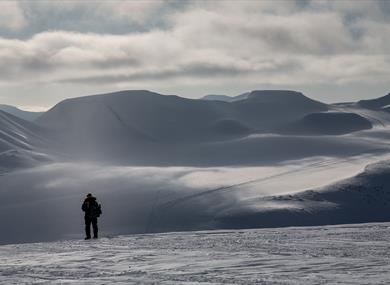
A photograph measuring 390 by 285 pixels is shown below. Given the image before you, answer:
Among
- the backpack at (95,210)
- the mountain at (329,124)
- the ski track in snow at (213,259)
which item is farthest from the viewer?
the mountain at (329,124)

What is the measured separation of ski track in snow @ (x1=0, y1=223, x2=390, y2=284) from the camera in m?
12.2

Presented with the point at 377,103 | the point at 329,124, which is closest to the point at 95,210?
the point at 329,124

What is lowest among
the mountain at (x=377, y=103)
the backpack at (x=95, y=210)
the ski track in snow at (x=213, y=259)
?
the ski track in snow at (x=213, y=259)

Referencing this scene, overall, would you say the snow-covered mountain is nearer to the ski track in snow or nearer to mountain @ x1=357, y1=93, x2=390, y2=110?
mountain @ x1=357, y1=93, x2=390, y2=110

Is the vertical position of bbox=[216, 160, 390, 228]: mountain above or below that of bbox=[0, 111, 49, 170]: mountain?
below

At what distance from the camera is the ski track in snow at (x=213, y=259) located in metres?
12.2

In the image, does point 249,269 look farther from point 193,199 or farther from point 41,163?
point 41,163

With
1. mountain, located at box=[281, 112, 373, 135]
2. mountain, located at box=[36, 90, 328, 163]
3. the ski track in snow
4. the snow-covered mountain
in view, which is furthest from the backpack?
mountain, located at box=[281, 112, 373, 135]

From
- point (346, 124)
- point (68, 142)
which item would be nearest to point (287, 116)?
point (346, 124)

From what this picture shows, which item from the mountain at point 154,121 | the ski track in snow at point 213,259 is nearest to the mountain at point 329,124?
the mountain at point 154,121

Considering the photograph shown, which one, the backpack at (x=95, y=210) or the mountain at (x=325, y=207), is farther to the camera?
the mountain at (x=325, y=207)

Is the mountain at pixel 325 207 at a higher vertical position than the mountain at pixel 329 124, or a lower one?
lower

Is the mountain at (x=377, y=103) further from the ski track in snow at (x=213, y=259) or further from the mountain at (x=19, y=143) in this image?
the ski track in snow at (x=213, y=259)

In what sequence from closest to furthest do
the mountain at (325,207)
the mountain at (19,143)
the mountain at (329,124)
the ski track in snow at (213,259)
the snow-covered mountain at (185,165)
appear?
the ski track in snow at (213,259)
the mountain at (325,207)
the snow-covered mountain at (185,165)
the mountain at (19,143)
the mountain at (329,124)
